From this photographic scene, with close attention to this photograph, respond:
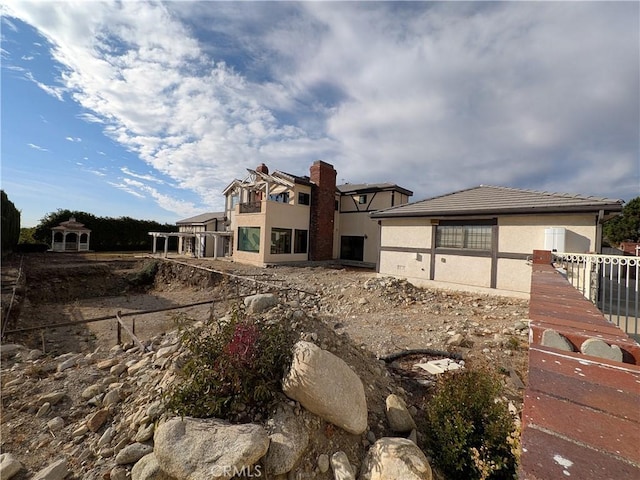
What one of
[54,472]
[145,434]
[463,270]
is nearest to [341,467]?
[145,434]

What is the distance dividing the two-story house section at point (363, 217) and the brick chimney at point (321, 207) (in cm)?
207

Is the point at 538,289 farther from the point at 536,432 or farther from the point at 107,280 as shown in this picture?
Result: the point at 107,280

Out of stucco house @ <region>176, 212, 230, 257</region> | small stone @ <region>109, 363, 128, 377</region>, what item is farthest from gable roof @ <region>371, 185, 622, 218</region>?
stucco house @ <region>176, 212, 230, 257</region>

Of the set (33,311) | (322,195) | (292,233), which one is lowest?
(33,311)

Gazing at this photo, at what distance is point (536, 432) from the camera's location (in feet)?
3.40

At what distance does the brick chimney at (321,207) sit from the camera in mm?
19672

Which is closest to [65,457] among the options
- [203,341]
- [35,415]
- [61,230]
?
[35,415]

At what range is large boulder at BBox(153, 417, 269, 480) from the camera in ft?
6.89

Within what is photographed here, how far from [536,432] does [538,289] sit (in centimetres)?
296

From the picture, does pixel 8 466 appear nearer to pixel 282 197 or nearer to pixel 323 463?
pixel 323 463

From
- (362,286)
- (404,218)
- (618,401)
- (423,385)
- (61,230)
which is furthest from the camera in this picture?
(61,230)

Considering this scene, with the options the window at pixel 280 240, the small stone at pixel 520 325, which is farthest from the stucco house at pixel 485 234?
the window at pixel 280 240

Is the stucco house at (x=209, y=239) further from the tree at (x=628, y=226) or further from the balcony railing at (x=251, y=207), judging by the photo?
the tree at (x=628, y=226)

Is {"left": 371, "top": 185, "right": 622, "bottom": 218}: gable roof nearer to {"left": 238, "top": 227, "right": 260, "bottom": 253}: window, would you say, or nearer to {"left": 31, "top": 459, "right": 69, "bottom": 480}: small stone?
{"left": 238, "top": 227, "right": 260, "bottom": 253}: window
